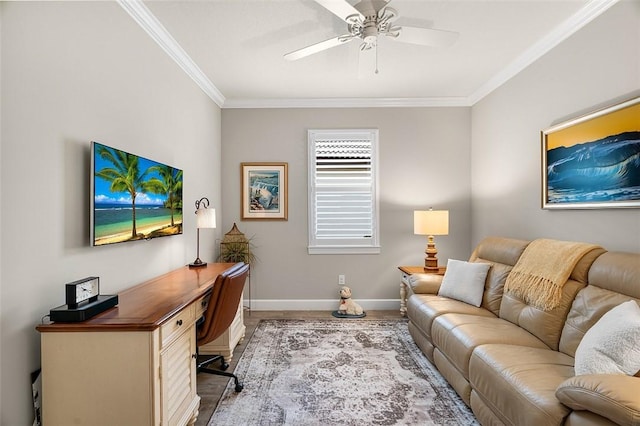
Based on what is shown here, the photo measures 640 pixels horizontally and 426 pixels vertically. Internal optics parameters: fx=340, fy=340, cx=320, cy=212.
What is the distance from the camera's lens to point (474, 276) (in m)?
3.08

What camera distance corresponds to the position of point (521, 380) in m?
1.69

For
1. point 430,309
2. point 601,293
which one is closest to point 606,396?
point 601,293

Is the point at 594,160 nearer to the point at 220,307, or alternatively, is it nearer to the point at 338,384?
the point at 338,384

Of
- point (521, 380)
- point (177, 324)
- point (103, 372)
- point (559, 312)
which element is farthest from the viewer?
point (559, 312)

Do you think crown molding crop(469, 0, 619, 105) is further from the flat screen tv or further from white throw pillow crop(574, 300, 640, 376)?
the flat screen tv

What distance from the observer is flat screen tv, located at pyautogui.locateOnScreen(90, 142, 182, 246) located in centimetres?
195

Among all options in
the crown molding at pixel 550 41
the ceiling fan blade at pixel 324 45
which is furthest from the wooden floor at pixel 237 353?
the crown molding at pixel 550 41

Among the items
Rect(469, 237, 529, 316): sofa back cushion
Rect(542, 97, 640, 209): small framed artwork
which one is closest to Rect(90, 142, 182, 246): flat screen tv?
Rect(469, 237, 529, 316): sofa back cushion

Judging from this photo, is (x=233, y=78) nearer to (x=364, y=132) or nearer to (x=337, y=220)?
(x=364, y=132)

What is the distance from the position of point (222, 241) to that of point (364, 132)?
233 cm

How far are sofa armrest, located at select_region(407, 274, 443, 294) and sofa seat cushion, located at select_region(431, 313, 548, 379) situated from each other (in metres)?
0.62

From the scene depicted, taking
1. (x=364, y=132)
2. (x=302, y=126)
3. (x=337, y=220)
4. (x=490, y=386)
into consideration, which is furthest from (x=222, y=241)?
(x=490, y=386)

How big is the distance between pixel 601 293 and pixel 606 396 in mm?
983

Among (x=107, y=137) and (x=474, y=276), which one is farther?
(x=474, y=276)
